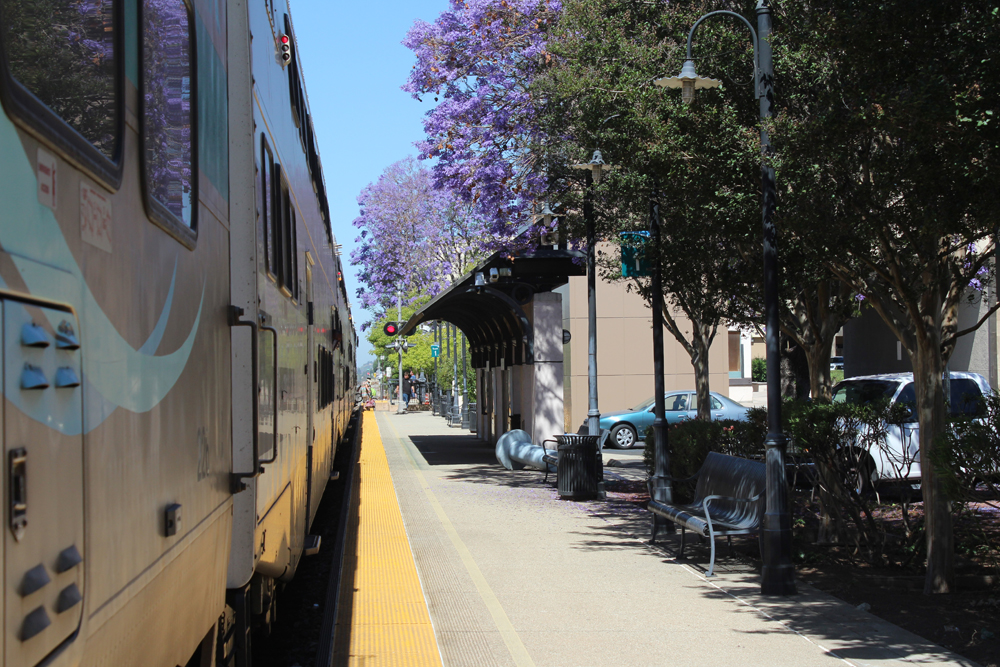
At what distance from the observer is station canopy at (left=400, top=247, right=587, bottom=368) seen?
19.6 meters

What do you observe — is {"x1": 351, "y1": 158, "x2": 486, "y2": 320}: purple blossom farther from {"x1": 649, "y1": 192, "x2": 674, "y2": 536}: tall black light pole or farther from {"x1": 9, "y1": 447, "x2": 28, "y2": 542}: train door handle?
{"x1": 9, "y1": 447, "x2": 28, "y2": 542}: train door handle

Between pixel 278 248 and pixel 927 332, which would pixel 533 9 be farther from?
pixel 278 248

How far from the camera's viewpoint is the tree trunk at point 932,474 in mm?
7824

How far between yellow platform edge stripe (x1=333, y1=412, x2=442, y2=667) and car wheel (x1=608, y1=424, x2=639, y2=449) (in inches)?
456

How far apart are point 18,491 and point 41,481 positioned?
108 millimetres

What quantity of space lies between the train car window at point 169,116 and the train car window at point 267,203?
145cm

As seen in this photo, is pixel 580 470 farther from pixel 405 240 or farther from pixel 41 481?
pixel 405 240

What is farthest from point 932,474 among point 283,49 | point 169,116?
point 169,116

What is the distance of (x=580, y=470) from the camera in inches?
Answer: 570

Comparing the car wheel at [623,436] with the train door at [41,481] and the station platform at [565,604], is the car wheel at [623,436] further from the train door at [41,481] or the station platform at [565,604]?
the train door at [41,481]

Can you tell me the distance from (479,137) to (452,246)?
64.1 ft

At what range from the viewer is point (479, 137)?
19469 millimetres

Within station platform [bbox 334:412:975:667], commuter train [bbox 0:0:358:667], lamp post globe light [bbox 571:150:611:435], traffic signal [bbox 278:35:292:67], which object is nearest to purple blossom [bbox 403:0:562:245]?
lamp post globe light [bbox 571:150:611:435]

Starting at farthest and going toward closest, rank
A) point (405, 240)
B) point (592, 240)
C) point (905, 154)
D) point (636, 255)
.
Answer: point (405, 240) < point (592, 240) < point (636, 255) < point (905, 154)
